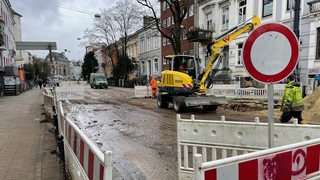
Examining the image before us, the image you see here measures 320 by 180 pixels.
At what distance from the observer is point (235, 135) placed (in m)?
4.14

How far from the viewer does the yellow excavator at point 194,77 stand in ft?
44.3

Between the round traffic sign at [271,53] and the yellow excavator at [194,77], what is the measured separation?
10.1 meters

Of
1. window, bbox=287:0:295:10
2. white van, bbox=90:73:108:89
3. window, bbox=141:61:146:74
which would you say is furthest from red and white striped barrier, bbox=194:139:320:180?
window, bbox=141:61:146:74

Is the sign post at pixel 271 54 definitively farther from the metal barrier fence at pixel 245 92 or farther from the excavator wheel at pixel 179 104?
the metal barrier fence at pixel 245 92

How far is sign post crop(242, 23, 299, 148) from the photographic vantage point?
307 cm

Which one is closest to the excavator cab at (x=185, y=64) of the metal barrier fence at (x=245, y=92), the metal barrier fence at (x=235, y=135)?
the metal barrier fence at (x=245, y=92)

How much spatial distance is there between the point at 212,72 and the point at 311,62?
817cm

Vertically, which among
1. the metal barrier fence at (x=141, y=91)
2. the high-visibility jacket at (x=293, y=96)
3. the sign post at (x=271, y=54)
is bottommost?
the metal barrier fence at (x=141, y=91)

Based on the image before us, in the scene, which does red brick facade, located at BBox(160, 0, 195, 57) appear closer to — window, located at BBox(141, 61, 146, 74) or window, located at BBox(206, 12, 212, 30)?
window, located at BBox(206, 12, 212, 30)

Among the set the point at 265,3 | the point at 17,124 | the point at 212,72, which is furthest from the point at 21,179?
the point at 265,3

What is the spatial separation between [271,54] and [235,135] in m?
1.49

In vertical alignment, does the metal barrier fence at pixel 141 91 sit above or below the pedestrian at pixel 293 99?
below

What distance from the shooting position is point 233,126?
415 cm

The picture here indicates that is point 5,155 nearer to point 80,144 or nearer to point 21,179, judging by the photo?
point 21,179
